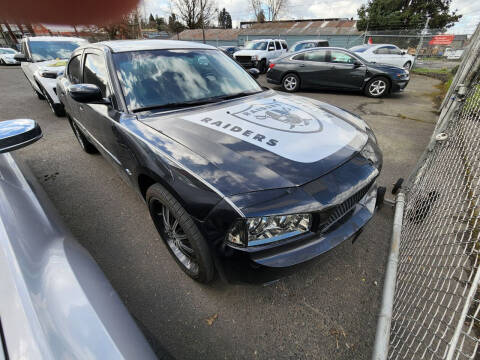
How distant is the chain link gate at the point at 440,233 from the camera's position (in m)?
1.57

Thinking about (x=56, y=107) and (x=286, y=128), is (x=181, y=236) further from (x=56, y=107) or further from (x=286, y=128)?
(x=56, y=107)

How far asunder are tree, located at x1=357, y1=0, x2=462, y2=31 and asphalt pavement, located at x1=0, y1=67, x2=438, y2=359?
113 feet

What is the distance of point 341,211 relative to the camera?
1520mm

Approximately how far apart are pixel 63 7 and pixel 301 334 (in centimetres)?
2151

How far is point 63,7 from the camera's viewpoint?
15172mm

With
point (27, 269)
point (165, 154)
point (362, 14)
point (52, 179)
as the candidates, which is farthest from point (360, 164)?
point (362, 14)

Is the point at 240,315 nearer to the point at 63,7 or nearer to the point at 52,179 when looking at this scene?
the point at 52,179

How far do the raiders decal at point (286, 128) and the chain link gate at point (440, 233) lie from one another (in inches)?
34.3

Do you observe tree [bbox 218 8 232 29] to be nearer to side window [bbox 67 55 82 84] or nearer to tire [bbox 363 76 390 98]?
tire [bbox 363 76 390 98]

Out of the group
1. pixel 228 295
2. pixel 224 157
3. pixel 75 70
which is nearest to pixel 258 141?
pixel 224 157

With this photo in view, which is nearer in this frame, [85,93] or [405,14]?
[85,93]

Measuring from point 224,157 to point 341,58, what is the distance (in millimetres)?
7617

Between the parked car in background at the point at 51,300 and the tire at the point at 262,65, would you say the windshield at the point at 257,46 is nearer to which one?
the tire at the point at 262,65

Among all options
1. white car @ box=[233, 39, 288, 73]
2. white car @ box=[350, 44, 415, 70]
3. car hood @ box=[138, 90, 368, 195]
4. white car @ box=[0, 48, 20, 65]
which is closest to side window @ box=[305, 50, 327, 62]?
white car @ box=[233, 39, 288, 73]
